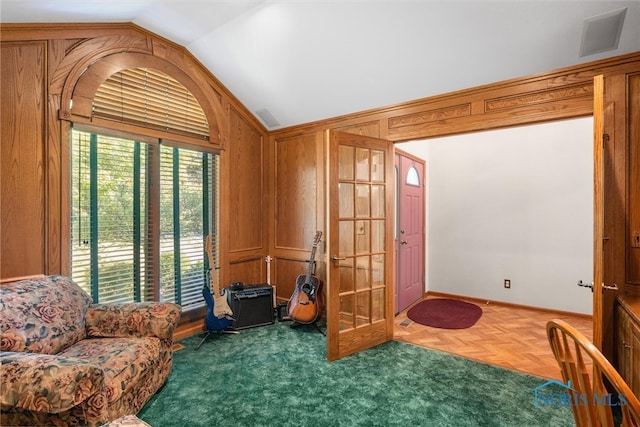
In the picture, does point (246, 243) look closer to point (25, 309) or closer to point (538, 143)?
point (25, 309)

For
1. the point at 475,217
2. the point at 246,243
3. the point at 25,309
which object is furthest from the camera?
the point at 475,217

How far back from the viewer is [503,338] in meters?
→ 3.13

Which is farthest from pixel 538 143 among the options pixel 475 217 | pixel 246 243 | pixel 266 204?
pixel 246 243

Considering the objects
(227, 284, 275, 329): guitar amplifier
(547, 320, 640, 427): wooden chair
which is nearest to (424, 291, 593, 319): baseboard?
(227, 284, 275, 329): guitar amplifier

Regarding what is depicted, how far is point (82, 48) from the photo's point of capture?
7.91 ft

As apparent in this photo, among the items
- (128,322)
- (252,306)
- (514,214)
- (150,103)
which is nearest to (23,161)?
(150,103)

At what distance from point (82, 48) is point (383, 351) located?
3.58 m

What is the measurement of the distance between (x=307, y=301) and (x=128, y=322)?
1.63 meters

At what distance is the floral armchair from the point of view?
131cm

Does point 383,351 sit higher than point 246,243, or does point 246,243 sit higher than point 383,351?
point 246,243

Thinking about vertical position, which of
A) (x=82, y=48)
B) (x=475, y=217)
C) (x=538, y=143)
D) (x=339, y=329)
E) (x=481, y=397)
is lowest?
(x=481, y=397)

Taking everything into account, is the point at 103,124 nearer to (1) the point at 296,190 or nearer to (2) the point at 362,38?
(1) the point at 296,190

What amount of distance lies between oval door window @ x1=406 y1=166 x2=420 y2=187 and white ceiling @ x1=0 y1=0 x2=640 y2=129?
144 cm

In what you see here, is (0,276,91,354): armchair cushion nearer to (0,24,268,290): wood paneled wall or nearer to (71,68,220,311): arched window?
(0,24,268,290): wood paneled wall
